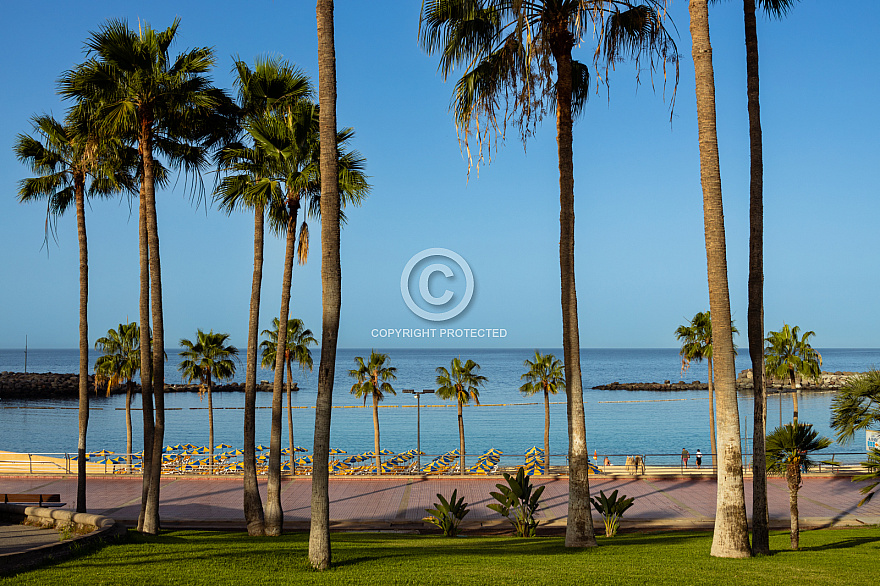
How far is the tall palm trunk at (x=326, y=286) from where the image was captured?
920cm

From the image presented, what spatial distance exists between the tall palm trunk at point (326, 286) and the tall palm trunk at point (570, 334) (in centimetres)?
480

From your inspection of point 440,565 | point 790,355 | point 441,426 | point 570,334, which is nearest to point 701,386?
point 441,426

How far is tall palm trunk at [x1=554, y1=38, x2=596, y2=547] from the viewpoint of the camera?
11992mm

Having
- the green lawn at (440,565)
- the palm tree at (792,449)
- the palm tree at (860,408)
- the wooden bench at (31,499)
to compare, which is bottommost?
the wooden bench at (31,499)

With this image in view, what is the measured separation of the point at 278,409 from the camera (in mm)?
16500

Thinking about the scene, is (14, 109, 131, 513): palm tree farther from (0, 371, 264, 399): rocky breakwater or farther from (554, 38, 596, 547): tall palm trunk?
(0, 371, 264, 399): rocky breakwater

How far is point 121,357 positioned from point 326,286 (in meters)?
35.9

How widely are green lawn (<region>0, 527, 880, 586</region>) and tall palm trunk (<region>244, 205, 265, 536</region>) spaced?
3.76 metres

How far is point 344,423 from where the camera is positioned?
82188 millimetres

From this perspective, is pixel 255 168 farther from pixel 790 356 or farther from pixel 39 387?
pixel 39 387

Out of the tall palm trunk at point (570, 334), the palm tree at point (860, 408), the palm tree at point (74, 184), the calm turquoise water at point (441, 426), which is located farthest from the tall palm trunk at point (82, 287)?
the calm turquoise water at point (441, 426)

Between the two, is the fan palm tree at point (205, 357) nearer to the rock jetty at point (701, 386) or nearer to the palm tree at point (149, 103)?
the palm tree at point (149, 103)

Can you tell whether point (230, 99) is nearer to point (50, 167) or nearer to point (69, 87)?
point (69, 87)

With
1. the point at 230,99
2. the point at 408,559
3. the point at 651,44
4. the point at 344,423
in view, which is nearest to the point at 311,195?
the point at 230,99
